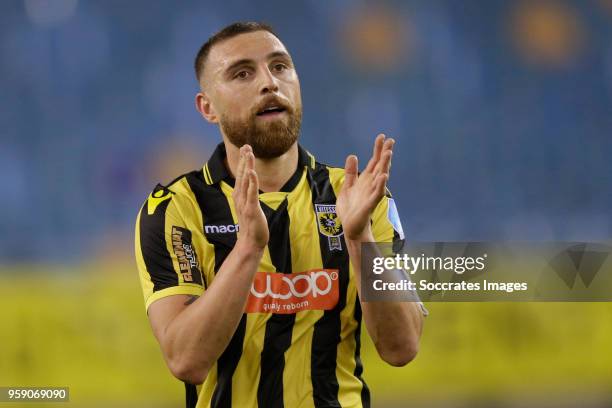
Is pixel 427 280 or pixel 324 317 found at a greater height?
pixel 427 280

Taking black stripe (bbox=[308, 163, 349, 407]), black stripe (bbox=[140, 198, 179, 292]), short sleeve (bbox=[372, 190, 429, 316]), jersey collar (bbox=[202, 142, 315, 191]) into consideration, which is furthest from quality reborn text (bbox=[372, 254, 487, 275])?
black stripe (bbox=[140, 198, 179, 292])

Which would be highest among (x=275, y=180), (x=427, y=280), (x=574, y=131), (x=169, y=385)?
(x=574, y=131)

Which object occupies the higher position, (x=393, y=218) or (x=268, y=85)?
(x=268, y=85)

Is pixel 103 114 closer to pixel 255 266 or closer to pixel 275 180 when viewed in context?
pixel 275 180

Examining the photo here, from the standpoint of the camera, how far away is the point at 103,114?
4.58 meters

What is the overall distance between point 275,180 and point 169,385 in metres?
2.24

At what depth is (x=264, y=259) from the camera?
2270 millimetres

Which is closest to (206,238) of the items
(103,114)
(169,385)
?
(169,385)

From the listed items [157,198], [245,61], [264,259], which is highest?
[245,61]

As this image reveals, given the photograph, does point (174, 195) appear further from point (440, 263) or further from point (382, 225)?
point (440, 263)

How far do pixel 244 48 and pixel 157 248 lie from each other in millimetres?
638

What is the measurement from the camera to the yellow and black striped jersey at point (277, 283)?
2.18 m

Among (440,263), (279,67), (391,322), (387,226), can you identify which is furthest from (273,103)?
(440,263)

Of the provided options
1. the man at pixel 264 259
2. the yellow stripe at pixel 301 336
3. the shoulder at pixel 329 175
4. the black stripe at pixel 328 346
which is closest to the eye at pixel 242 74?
the man at pixel 264 259
